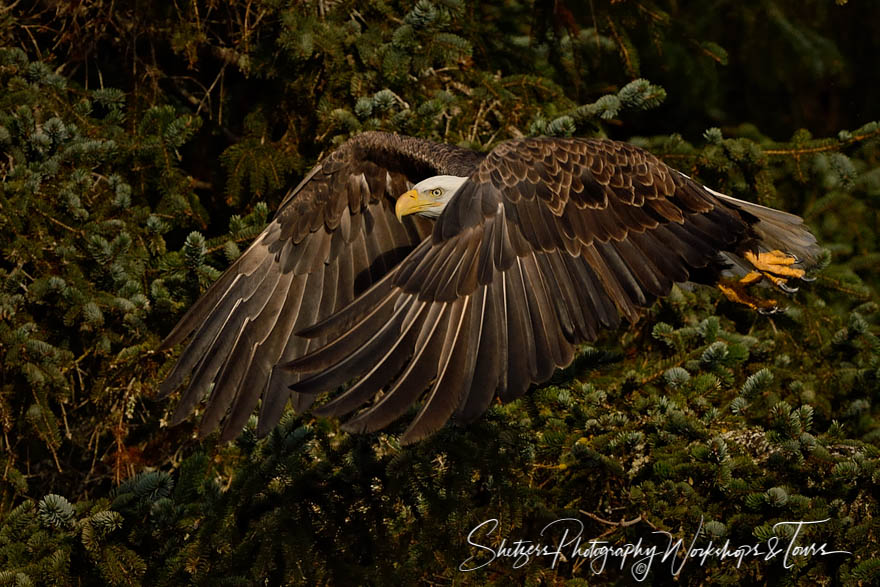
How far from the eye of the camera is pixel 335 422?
3436 mm

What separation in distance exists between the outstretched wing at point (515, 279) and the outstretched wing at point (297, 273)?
2.10 ft

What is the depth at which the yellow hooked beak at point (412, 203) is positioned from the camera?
150 inches

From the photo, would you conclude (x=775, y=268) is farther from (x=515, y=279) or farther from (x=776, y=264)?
(x=515, y=279)

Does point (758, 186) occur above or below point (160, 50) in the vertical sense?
below

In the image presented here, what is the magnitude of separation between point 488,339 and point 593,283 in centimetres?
52

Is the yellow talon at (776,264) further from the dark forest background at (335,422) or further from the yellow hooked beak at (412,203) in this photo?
the yellow hooked beak at (412,203)

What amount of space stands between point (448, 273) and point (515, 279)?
0.72 ft

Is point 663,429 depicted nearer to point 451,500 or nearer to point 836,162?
point 451,500

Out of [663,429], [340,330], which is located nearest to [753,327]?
[663,429]

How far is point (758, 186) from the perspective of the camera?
164 inches

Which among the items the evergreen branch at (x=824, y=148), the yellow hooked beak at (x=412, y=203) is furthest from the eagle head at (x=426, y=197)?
the evergreen branch at (x=824, y=148)

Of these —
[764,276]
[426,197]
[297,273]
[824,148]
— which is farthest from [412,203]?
[824,148]

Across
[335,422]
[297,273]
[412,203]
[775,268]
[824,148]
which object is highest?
[824,148]

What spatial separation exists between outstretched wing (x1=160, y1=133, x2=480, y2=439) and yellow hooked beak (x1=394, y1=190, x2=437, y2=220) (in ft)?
0.55
